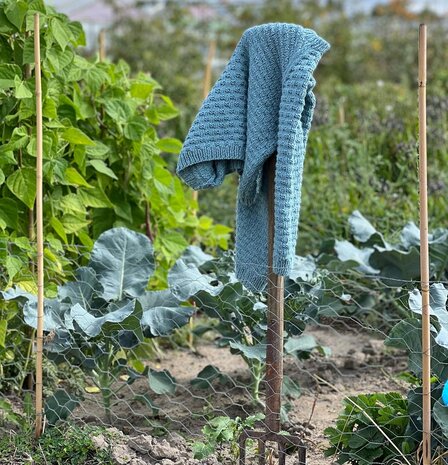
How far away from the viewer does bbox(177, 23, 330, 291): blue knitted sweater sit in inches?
129

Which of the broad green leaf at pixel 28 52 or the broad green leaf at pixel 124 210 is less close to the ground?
the broad green leaf at pixel 28 52

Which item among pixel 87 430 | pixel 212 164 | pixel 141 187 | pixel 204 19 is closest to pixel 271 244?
pixel 212 164

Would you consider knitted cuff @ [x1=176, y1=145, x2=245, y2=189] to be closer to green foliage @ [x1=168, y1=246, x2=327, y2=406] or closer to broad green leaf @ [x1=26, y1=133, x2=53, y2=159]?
green foliage @ [x1=168, y1=246, x2=327, y2=406]

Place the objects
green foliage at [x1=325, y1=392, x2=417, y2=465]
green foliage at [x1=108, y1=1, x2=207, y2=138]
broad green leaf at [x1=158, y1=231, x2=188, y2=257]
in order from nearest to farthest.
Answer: green foliage at [x1=325, y1=392, x2=417, y2=465] < broad green leaf at [x1=158, y1=231, x2=188, y2=257] < green foliage at [x1=108, y1=1, x2=207, y2=138]

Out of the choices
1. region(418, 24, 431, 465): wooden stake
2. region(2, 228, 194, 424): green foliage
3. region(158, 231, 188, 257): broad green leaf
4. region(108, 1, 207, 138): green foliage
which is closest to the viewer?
region(418, 24, 431, 465): wooden stake

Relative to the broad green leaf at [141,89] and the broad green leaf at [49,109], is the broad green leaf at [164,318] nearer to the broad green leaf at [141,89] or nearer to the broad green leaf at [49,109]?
the broad green leaf at [49,109]

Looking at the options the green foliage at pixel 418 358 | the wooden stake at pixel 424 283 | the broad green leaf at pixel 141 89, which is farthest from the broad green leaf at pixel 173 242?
the wooden stake at pixel 424 283

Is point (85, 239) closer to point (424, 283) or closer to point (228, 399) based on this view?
point (228, 399)

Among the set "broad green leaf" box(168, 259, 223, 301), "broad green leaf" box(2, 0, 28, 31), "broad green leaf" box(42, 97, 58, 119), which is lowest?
"broad green leaf" box(168, 259, 223, 301)

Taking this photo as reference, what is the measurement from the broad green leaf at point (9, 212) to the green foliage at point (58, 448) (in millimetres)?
939

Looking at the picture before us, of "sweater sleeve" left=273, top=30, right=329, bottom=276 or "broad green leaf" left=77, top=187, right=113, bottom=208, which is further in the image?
"broad green leaf" left=77, top=187, right=113, bottom=208

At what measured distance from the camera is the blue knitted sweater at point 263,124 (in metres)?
3.28

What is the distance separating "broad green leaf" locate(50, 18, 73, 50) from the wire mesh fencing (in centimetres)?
90

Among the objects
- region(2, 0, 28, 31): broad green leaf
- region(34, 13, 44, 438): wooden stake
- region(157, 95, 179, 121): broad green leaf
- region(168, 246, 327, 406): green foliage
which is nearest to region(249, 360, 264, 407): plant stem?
region(168, 246, 327, 406): green foliage
